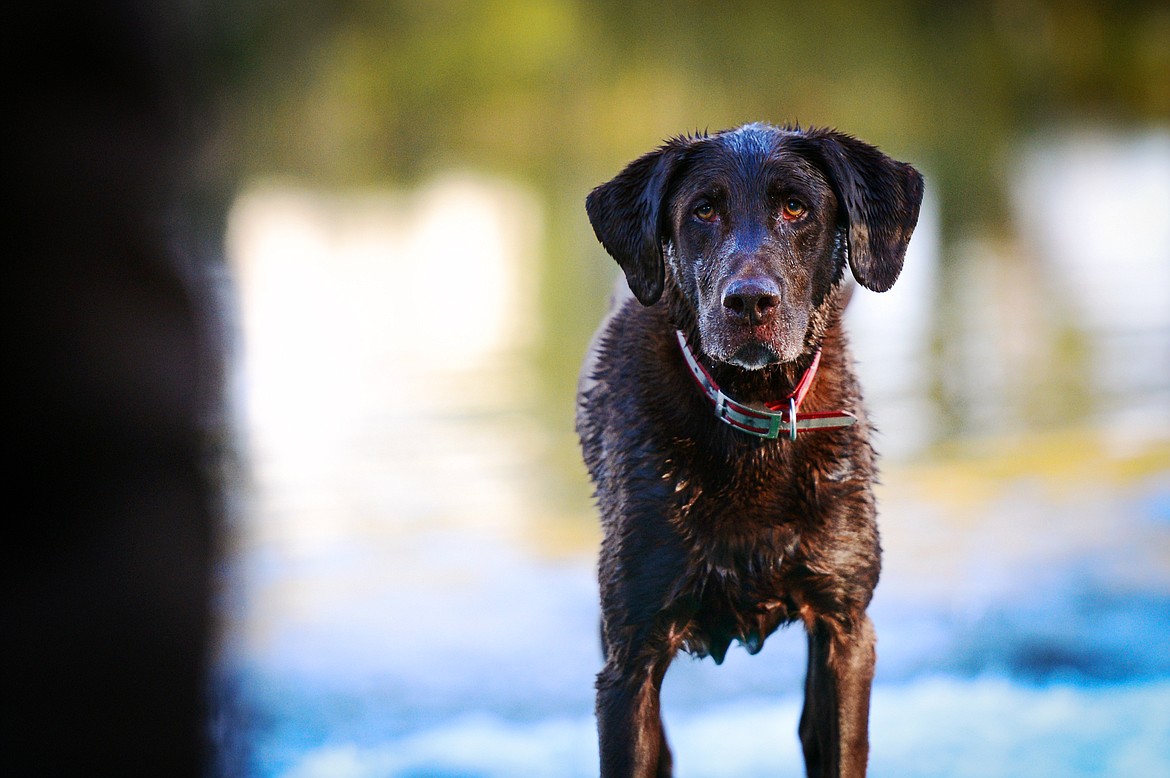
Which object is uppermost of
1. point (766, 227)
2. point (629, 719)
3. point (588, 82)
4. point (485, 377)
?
point (588, 82)

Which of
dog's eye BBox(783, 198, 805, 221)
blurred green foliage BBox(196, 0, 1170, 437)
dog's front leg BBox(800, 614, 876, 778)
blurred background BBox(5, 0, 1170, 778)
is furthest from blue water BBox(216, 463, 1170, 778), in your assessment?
blurred green foliage BBox(196, 0, 1170, 437)

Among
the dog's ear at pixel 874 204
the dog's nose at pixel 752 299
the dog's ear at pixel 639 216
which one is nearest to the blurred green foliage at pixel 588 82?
the dog's ear at pixel 639 216

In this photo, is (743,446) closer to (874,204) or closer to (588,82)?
(874,204)

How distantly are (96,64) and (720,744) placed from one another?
3406 millimetres

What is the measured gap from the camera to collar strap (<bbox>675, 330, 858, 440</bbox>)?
2859 mm

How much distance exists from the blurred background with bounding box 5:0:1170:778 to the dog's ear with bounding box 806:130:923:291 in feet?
4.33

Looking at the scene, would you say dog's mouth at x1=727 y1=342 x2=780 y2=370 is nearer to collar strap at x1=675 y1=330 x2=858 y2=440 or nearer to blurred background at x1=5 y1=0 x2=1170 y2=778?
collar strap at x1=675 y1=330 x2=858 y2=440

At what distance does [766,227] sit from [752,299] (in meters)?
0.21

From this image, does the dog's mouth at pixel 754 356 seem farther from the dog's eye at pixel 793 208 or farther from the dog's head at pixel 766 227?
the dog's eye at pixel 793 208

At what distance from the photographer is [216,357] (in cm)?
80

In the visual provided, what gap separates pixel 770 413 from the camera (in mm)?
2857

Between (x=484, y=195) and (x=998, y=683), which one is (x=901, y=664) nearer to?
(x=998, y=683)

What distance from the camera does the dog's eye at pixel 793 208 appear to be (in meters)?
2.79

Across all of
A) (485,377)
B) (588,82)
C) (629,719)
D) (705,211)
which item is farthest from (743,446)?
(588,82)
